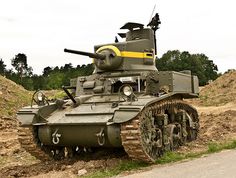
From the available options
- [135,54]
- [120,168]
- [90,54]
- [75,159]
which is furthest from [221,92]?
[120,168]

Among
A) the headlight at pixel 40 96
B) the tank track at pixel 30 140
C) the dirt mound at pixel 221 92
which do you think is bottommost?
the tank track at pixel 30 140

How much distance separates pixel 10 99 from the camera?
25.8 metres

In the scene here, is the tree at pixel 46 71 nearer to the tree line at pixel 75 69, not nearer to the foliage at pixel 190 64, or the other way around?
the tree line at pixel 75 69

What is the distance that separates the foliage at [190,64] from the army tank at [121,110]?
5502cm

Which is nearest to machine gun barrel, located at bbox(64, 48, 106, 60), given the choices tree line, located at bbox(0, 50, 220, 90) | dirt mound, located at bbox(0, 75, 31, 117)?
dirt mound, located at bbox(0, 75, 31, 117)

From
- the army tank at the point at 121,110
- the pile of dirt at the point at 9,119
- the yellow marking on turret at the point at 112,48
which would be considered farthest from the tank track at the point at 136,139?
the pile of dirt at the point at 9,119

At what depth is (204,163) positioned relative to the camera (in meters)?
9.61

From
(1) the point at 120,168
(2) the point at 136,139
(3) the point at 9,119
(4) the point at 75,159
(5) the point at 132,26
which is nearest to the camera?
(2) the point at 136,139

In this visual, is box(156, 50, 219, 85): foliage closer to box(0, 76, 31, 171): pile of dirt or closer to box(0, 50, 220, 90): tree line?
box(0, 50, 220, 90): tree line

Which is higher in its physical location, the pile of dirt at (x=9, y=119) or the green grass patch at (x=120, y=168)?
the pile of dirt at (x=9, y=119)

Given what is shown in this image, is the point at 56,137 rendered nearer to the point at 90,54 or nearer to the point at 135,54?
the point at 90,54

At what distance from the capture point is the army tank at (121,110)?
397 inches

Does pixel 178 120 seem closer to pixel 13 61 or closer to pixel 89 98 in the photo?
pixel 89 98

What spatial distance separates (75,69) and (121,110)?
2182 inches
